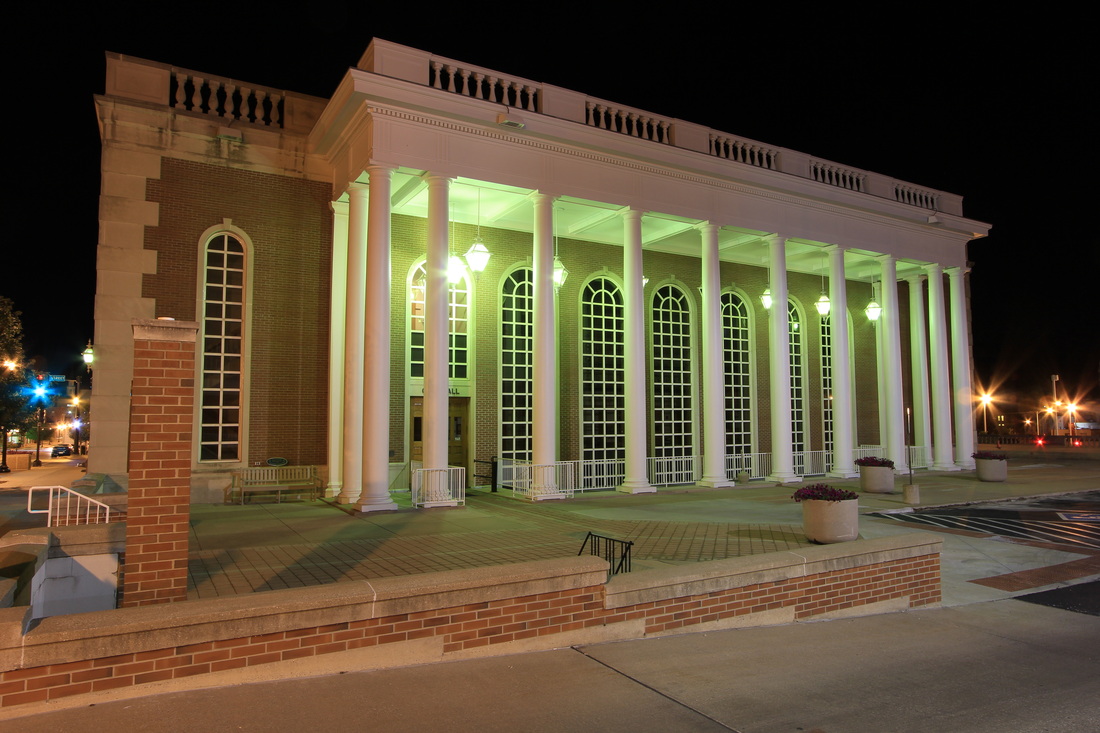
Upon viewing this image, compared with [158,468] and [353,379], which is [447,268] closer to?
[353,379]

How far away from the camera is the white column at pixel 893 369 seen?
22.5 meters

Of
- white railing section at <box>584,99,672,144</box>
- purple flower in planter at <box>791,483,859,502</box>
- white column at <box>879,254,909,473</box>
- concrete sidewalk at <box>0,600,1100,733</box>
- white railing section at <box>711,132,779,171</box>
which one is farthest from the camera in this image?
white column at <box>879,254,909,473</box>

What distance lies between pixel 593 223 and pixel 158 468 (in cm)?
1610

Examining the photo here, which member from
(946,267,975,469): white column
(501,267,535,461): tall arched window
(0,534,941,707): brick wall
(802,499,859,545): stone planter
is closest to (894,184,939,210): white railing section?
(946,267,975,469): white column

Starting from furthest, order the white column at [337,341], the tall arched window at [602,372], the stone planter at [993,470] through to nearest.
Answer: the tall arched window at [602,372], the stone planter at [993,470], the white column at [337,341]

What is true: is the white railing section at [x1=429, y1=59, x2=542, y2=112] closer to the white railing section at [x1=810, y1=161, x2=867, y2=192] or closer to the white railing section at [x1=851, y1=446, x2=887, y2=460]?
the white railing section at [x1=810, y1=161, x2=867, y2=192]

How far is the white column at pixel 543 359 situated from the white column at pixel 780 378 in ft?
23.6

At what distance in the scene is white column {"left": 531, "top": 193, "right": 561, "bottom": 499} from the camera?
16.5 meters

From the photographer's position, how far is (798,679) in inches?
227

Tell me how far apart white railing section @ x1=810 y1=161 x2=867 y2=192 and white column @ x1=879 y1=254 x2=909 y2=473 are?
2.58 m

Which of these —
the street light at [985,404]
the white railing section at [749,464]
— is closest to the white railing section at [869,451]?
the white railing section at [749,464]

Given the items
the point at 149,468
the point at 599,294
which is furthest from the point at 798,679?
the point at 599,294

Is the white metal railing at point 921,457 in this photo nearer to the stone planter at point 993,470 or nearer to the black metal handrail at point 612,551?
the stone planter at point 993,470

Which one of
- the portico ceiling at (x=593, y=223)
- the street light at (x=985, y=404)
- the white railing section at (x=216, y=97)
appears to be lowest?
the street light at (x=985, y=404)
